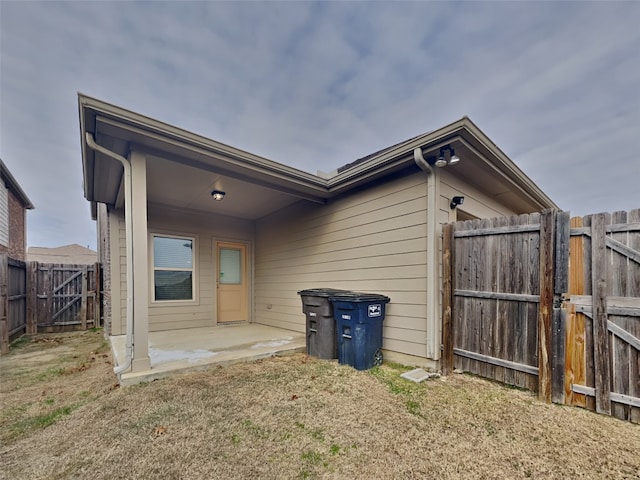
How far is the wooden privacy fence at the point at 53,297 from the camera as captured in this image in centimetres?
576

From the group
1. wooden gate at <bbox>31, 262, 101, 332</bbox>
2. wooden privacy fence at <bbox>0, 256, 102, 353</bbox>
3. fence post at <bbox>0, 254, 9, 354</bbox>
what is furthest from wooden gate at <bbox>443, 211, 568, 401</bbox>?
wooden gate at <bbox>31, 262, 101, 332</bbox>

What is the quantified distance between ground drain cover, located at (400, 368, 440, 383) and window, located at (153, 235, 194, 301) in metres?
4.78

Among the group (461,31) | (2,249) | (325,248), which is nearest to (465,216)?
(325,248)

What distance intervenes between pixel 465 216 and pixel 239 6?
6.25 meters

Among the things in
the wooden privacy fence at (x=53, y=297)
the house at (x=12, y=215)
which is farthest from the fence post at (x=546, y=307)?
the house at (x=12, y=215)

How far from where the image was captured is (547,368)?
257 centimetres

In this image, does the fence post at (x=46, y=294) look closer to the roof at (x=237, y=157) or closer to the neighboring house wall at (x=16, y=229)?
the roof at (x=237, y=157)

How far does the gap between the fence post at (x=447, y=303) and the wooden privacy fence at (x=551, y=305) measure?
0.01 meters

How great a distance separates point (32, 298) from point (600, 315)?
9526 mm

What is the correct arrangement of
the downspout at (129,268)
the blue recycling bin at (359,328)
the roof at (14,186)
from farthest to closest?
1. the roof at (14,186)
2. the blue recycling bin at (359,328)
3. the downspout at (129,268)

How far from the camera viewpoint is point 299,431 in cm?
207

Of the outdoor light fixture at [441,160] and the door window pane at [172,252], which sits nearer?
the outdoor light fixture at [441,160]

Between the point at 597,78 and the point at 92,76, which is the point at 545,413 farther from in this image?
the point at 92,76

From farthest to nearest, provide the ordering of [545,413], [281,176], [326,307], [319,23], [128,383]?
1. [319,23]
2. [281,176]
3. [326,307]
4. [128,383]
5. [545,413]
